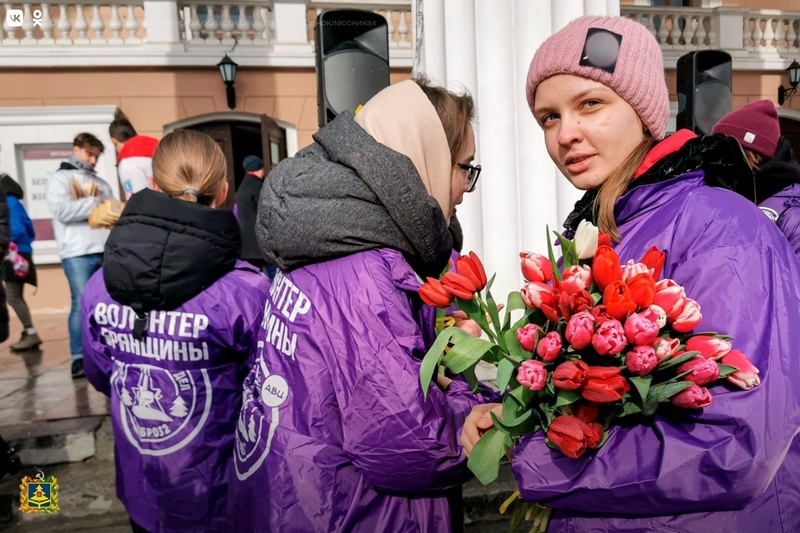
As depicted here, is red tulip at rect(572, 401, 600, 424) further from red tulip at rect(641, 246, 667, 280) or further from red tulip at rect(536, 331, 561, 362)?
red tulip at rect(641, 246, 667, 280)

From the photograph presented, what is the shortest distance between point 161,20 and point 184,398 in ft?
30.3

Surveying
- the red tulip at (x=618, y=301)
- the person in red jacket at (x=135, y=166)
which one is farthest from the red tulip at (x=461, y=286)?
the person in red jacket at (x=135, y=166)

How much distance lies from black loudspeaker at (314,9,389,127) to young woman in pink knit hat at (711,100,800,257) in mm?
2181

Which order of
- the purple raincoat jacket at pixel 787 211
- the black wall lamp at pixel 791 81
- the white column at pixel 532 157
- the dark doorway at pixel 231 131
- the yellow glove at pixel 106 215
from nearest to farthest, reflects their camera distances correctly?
the purple raincoat jacket at pixel 787 211 < the white column at pixel 532 157 < the yellow glove at pixel 106 215 < the dark doorway at pixel 231 131 < the black wall lamp at pixel 791 81

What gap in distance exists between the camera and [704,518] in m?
0.94

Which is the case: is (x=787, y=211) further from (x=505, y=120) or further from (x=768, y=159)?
(x=505, y=120)

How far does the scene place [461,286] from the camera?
99cm

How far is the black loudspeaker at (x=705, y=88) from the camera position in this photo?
5.02m

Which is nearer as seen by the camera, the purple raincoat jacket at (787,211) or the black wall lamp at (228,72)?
the purple raincoat jacket at (787,211)

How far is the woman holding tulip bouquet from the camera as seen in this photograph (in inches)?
33.8

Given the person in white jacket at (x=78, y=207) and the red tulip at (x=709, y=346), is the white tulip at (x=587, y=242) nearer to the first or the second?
the red tulip at (x=709, y=346)

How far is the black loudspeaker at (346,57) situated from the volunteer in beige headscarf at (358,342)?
2649 millimetres

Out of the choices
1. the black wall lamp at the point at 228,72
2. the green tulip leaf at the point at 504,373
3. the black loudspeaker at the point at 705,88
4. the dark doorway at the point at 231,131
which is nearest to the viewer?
the green tulip leaf at the point at 504,373

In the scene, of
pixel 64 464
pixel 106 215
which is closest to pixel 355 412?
pixel 64 464
